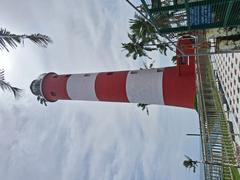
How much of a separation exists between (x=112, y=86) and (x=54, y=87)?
294 inches

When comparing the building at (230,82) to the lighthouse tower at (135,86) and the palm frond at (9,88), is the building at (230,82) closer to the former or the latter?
the lighthouse tower at (135,86)

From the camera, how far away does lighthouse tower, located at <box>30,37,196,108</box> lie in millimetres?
23922

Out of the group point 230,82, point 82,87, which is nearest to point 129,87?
point 82,87

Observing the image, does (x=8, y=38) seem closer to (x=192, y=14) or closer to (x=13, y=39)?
(x=13, y=39)

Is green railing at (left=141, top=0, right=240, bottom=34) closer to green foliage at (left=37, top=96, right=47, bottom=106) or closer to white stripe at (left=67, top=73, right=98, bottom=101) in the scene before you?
white stripe at (left=67, top=73, right=98, bottom=101)

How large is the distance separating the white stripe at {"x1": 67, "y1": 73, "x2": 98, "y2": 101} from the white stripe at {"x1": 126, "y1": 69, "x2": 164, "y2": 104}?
398cm

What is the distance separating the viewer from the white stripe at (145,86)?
2481cm

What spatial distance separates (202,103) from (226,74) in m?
35.7

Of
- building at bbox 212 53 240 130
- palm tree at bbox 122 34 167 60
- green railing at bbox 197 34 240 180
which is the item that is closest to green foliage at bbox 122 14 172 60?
palm tree at bbox 122 34 167 60

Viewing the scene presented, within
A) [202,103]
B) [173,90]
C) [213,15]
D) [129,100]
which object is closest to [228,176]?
[202,103]

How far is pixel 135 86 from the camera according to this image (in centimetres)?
2583

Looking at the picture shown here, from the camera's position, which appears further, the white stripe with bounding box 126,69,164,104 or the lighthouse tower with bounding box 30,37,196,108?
the white stripe with bounding box 126,69,164,104

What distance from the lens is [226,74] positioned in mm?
56969

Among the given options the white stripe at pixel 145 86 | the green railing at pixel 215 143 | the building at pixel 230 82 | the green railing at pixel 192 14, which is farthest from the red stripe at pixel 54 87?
the building at pixel 230 82
